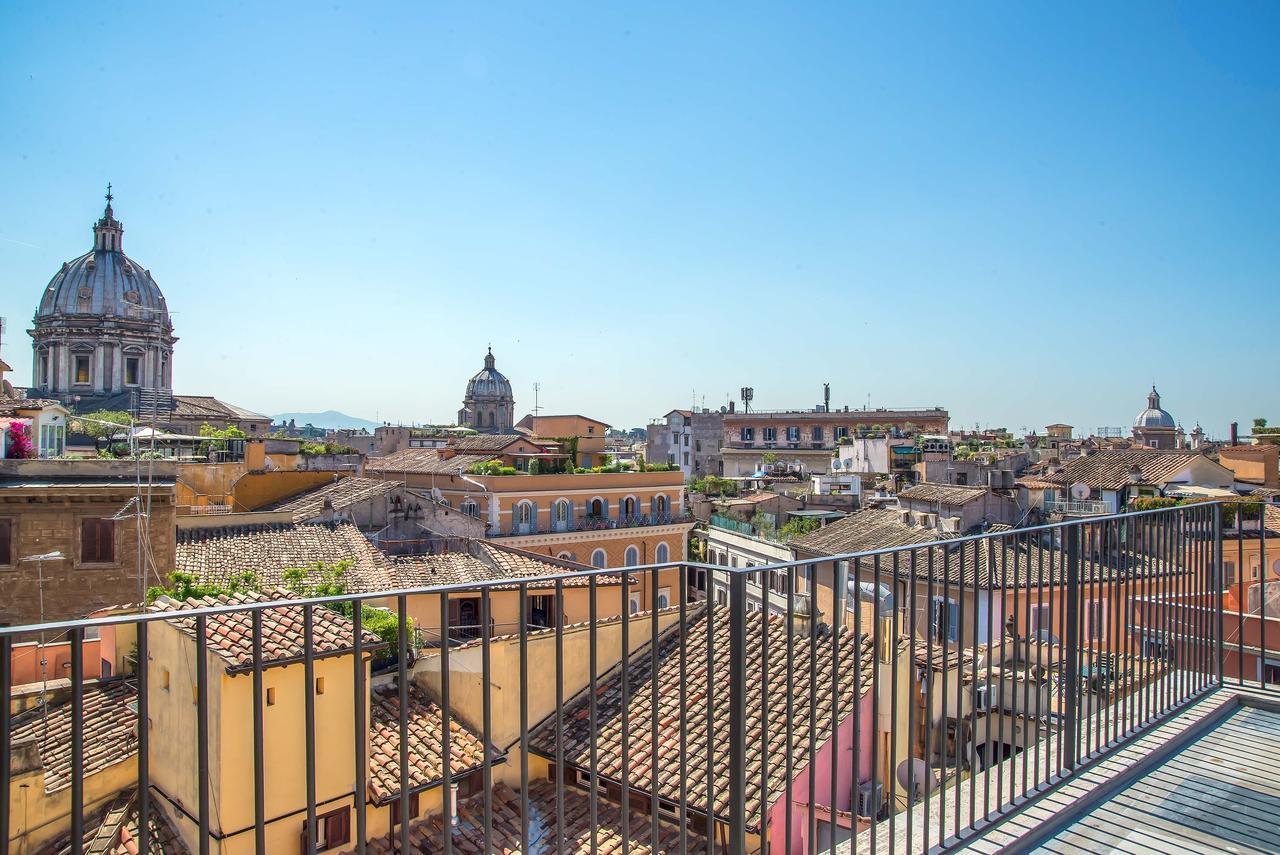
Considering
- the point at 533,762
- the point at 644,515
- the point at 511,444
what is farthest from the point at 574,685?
the point at 511,444

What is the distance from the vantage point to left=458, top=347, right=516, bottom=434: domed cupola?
64438 mm

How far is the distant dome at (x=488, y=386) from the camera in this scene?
64688 mm

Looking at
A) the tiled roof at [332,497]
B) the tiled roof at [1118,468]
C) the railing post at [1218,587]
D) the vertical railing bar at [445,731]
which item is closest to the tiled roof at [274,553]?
the tiled roof at [332,497]

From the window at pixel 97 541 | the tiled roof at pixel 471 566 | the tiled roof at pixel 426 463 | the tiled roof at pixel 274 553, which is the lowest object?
the tiled roof at pixel 471 566

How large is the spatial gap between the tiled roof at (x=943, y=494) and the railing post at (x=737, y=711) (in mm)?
21036

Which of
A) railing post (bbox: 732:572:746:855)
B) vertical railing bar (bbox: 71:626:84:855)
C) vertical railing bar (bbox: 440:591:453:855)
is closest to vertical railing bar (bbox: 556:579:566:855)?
vertical railing bar (bbox: 440:591:453:855)

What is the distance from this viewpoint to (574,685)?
27.9 feet

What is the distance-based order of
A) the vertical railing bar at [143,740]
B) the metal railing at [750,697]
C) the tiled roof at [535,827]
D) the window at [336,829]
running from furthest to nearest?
the tiled roof at [535,827], the window at [336,829], the metal railing at [750,697], the vertical railing bar at [143,740]

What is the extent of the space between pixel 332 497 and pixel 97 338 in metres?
32.6

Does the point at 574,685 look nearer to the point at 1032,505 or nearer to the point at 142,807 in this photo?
the point at 142,807

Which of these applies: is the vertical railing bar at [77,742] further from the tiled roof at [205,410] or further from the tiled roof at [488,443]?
the tiled roof at [205,410]

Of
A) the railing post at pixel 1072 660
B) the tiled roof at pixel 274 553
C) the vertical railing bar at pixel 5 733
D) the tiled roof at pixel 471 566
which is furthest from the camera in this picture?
the tiled roof at pixel 471 566

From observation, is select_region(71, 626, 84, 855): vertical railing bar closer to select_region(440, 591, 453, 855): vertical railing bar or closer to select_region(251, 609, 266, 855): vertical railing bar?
select_region(251, 609, 266, 855): vertical railing bar

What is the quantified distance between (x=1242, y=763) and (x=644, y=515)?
22.4 metres
